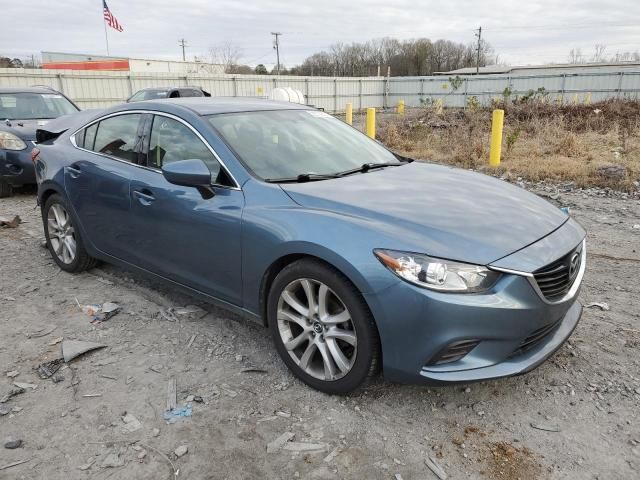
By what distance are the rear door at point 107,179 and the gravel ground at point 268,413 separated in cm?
66

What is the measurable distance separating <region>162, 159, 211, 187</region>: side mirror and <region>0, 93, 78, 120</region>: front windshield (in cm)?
693

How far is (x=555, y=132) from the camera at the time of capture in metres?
12.4

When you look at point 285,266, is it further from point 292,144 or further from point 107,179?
point 107,179

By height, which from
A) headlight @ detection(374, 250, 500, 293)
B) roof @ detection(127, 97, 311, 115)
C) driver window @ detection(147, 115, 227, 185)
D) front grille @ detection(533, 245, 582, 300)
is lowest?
front grille @ detection(533, 245, 582, 300)

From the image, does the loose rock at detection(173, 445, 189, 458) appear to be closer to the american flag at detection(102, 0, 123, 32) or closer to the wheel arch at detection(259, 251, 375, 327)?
the wheel arch at detection(259, 251, 375, 327)

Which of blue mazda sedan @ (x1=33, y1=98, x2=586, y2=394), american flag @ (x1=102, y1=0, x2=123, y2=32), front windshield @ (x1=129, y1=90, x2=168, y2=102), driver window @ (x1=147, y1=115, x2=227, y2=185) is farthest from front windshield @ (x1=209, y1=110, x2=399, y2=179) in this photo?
american flag @ (x1=102, y1=0, x2=123, y2=32)

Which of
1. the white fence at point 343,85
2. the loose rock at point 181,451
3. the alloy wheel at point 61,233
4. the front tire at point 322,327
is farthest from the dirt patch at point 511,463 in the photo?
the white fence at point 343,85

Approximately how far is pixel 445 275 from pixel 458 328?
0.83ft

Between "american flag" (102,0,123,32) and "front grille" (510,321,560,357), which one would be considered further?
"american flag" (102,0,123,32)

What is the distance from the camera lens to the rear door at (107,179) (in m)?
3.83

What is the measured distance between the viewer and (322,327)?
109 inches

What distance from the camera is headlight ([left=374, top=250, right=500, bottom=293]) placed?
2.37 metres

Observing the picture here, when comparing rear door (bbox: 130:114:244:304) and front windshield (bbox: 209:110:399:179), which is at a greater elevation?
front windshield (bbox: 209:110:399:179)

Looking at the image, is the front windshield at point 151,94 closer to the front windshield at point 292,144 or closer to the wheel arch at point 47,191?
the wheel arch at point 47,191
